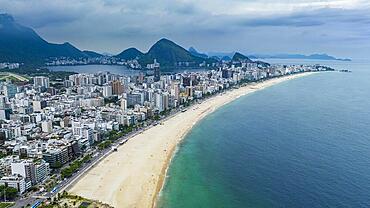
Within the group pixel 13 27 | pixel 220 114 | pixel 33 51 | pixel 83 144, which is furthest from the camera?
pixel 13 27

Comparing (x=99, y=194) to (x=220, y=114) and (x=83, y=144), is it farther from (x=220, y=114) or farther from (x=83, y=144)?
(x=220, y=114)

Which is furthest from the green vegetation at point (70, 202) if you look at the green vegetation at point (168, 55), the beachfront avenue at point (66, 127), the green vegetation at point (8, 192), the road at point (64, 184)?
the green vegetation at point (168, 55)

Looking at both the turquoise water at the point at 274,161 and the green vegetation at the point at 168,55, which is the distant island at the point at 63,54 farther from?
the turquoise water at the point at 274,161

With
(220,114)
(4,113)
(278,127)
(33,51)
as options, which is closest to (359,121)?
(278,127)

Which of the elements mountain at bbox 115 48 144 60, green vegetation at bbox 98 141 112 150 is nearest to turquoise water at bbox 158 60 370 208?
green vegetation at bbox 98 141 112 150

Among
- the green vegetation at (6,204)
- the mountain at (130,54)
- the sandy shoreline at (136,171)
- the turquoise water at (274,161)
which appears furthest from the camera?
the mountain at (130,54)

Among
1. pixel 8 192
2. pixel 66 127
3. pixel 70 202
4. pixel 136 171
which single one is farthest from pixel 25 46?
pixel 70 202
